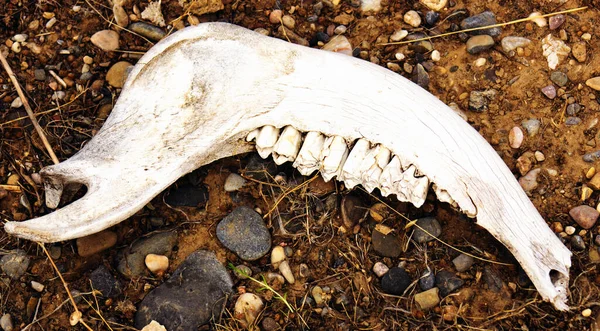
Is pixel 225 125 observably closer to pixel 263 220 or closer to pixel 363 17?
pixel 263 220

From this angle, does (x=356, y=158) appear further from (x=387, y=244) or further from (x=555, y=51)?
(x=555, y=51)

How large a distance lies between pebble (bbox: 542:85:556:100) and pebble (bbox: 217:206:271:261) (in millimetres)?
1696

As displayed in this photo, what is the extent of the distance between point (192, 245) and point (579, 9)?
2.52 m

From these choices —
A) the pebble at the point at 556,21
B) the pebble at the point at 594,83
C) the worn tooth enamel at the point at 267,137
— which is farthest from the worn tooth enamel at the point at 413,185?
the pebble at the point at 556,21

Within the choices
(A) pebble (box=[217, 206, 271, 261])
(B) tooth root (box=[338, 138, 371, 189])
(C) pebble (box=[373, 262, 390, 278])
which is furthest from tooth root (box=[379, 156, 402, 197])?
(A) pebble (box=[217, 206, 271, 261])

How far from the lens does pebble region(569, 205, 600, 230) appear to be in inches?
137

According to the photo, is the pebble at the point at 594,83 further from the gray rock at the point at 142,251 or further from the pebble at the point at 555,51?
the gray rock at the point at 142,251

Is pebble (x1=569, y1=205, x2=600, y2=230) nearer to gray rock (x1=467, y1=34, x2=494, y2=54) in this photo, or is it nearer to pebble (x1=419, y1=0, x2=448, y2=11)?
gray rock (x1=467, y1=34, x2=494, y2=54)

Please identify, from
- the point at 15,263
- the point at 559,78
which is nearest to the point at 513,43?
the point at 559,78

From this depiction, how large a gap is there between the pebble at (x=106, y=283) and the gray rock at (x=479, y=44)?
230 cm

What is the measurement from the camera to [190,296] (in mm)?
3391

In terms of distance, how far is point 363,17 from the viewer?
401 cm

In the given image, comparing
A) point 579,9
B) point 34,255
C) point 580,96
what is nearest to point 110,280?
point 34,255

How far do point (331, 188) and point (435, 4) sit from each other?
1268 mm
